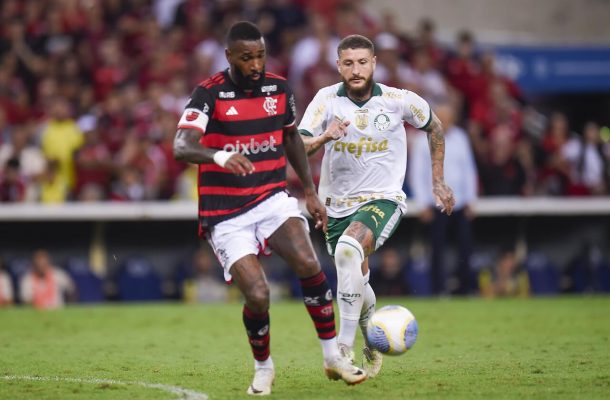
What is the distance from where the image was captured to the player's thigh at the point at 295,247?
8.04m

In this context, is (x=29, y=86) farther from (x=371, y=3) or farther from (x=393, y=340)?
(x=393, y=340)

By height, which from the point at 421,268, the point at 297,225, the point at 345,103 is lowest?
the point at 421,268

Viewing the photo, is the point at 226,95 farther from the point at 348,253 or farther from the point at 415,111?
the point at 415,111

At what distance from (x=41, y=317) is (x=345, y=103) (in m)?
7.29

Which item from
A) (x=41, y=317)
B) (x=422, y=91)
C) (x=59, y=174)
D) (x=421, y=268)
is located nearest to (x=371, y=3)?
(x=422, y=91)

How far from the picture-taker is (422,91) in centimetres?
1962

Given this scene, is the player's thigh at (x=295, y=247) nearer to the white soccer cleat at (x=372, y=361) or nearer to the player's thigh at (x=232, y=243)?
the player's thigh at (x=232, y=243)

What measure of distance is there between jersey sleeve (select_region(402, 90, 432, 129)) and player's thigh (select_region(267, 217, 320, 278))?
1.82m

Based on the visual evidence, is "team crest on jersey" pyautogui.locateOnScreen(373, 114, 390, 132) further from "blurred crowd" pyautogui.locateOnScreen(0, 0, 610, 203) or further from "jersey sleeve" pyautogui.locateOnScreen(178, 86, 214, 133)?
"blurred crowd" pyautogui.locateOnScreen(0, 0, 610, 203)

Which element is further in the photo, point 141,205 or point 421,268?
point 421,268

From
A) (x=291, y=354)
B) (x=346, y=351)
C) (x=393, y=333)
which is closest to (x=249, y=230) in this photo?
(x=346, y=351)

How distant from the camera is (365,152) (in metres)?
9.34

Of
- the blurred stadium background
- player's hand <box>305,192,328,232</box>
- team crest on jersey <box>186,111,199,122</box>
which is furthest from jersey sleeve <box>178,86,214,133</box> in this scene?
the blurred stadium background

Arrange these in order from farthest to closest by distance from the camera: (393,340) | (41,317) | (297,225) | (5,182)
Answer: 1. (5,182)
2. (41,317)
3. (393,340)
4. (297,225)
